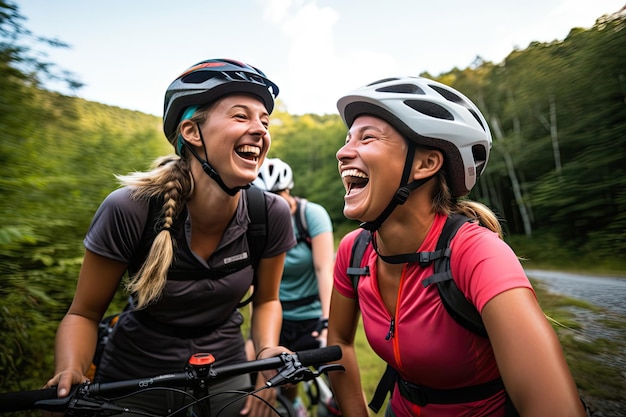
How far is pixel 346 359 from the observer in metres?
2.34

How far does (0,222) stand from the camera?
2496 mm

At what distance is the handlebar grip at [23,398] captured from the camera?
4.99 ft

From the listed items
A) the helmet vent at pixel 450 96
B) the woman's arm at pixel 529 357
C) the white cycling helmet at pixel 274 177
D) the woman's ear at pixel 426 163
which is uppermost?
the helmet vent at pixel 450 96

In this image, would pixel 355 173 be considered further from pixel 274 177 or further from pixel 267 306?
pixel 274 177

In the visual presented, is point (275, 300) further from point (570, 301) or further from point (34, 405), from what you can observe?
point (570, 301)

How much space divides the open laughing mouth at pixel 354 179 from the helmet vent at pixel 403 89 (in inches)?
21.0

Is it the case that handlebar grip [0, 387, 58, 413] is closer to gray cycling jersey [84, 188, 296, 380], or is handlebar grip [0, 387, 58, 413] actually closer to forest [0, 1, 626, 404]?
gray cycling jersey [84, 188, 296, 380]

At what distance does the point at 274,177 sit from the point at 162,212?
2.55 meters

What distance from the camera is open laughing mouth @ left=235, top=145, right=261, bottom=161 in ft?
8.13

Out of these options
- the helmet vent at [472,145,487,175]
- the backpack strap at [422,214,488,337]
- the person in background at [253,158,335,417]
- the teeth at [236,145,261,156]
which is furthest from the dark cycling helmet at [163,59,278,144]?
the person in background at [253,158,335,417]

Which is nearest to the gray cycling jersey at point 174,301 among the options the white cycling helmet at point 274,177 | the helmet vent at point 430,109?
the helmet vent at point 430,109

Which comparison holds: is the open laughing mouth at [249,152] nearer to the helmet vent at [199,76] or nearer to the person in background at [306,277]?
the helmet vent at [199,76]

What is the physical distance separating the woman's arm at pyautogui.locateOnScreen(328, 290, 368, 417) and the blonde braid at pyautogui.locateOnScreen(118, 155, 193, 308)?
3.64 ft

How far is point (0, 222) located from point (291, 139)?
44.4 m
